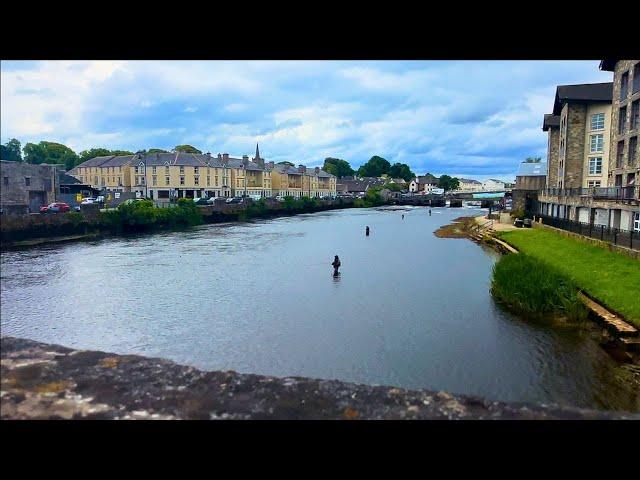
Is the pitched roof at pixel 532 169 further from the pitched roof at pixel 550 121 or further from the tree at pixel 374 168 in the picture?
the tree at pixel 374 168

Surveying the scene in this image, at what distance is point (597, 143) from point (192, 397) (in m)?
48.2

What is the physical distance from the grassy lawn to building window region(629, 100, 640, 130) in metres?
9.66

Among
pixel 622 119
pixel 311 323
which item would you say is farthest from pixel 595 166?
pixel 311 323

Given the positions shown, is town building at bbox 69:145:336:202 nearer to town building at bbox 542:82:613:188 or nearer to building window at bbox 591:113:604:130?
town building at bbox 542:82:613:188

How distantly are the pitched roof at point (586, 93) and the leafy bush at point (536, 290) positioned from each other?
1118 inches

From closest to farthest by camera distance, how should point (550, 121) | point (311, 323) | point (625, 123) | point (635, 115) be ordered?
point (311, 323)
point (635, 115)
point (625, 123)
point (550, 121)

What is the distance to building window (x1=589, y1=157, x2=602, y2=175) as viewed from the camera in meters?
42.9

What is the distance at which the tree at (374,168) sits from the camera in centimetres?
19012

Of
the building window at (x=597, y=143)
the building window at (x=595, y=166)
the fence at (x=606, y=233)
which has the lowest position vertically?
the fence at (x=606, y=233)

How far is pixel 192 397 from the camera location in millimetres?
3387

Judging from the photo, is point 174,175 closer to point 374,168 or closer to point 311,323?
point 311,323

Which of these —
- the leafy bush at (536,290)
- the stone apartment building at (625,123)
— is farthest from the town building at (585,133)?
the leafy bush at (536,290)
